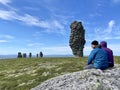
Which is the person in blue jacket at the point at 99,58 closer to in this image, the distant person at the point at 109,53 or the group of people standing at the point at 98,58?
the group of people standing at the point at 98,58

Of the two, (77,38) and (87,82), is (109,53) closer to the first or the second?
(87,82)

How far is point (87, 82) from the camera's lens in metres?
17.3

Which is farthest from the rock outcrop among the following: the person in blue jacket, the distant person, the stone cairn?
the stone cairn

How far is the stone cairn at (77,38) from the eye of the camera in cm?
8331

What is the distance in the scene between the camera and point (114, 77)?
18672mm

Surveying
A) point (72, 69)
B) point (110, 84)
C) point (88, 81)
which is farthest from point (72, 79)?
point (72, 69)

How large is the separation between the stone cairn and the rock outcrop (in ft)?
206

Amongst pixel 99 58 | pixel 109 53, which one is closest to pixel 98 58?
pixel 99 58

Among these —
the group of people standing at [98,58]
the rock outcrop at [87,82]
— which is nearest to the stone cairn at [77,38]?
the group of people standing at [98,58]

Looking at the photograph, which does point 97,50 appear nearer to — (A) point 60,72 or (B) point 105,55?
(B) point 105,55

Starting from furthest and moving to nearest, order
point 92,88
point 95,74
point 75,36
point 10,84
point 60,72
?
1. point 75,36
2. point 60,72
3. point 10,84
4. point 95,74
5. point 92,88

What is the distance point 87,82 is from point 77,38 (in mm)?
68353

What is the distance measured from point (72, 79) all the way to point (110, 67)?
16.1ft

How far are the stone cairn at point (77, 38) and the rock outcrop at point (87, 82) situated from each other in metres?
62.9
